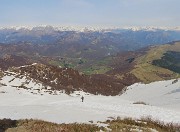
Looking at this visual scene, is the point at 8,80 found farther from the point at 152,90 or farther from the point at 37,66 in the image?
the point at 152,90

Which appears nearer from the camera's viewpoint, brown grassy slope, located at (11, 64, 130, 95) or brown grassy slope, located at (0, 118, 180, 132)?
brown grassy slope, located at (0, 118, 180, 132)

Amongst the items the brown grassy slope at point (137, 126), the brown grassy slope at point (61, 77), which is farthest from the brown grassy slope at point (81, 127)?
the brown grassy slope at point (61, 77)

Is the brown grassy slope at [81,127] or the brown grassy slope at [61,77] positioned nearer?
the brown grassy slope at [81,127]

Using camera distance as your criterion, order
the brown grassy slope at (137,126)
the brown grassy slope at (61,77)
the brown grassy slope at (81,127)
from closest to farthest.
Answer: the brown grassy slope at (81,127) → the brown grassy slope at (137,126) → the brown grassy slope at (61,77)

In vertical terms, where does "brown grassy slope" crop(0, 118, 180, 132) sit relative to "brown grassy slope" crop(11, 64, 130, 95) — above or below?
above

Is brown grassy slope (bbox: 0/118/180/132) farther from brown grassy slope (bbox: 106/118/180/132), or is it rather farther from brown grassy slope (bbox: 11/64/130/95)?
brown grassy slope (bbox: 11/64/130/95)

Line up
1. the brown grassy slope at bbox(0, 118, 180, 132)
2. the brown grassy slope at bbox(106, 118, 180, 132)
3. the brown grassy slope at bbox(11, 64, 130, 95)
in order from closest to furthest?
the brown grassy slope at bbox(0, 118, 180, 132) → the brown grassy slope at bbox(106, 118, 180, 132) → the brown grassy slope at bbox(11, 64, 130, 95)

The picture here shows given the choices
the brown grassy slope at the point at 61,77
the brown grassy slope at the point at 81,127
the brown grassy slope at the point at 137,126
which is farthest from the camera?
the brown grassy slope at the point at 61,77

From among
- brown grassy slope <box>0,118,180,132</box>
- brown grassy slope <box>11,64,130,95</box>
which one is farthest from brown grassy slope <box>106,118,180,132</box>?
brown grassy slope <box>11,64,130,95</box>

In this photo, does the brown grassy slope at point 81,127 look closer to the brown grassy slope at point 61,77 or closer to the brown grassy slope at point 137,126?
the brown grassy slope at point 137,126

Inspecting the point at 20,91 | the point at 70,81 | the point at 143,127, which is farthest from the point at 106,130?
the point at 70,81

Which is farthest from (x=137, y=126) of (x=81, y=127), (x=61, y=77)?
(x=61, y=77)

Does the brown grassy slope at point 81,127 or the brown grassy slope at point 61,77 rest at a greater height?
the brown grassy slope at point 81,127

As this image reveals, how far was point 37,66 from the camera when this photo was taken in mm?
142500
